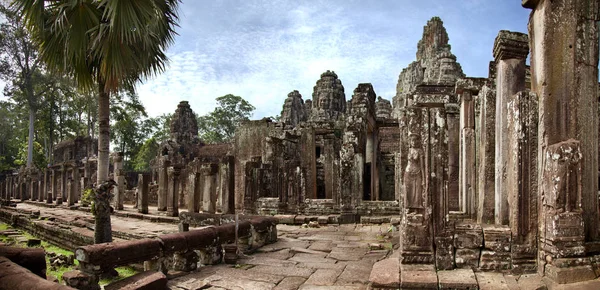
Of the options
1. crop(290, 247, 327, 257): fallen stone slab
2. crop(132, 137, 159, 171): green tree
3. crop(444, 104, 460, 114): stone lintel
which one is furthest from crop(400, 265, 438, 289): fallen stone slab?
crop(132, 137, 159, 171): green tree

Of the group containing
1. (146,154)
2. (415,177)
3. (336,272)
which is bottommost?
(336,272)

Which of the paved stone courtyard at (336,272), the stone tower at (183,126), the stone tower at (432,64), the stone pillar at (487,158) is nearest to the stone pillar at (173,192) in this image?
the paved stone courtyard at (336,272)

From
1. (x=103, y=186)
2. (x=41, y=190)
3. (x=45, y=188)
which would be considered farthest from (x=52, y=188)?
(x=103, y=186)

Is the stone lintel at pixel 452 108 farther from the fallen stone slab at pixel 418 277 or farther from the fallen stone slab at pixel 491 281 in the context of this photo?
the fallen stone slab at pixel 418 277

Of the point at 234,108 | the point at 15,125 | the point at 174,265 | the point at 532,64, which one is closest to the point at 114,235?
the point at 174,265

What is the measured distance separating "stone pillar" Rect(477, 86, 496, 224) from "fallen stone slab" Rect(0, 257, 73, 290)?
5.94 meters

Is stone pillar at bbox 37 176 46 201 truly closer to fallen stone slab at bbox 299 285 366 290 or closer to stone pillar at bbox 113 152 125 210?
stone pillar at bbox 113 152 125 210

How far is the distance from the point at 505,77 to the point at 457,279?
336 cm

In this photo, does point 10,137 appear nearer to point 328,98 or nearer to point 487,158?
point 328,98

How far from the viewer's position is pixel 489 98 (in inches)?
269

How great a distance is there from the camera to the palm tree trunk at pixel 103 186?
759 cm

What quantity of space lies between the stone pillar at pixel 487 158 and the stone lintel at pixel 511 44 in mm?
894

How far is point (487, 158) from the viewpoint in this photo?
662cm

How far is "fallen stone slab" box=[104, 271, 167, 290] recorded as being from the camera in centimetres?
422
